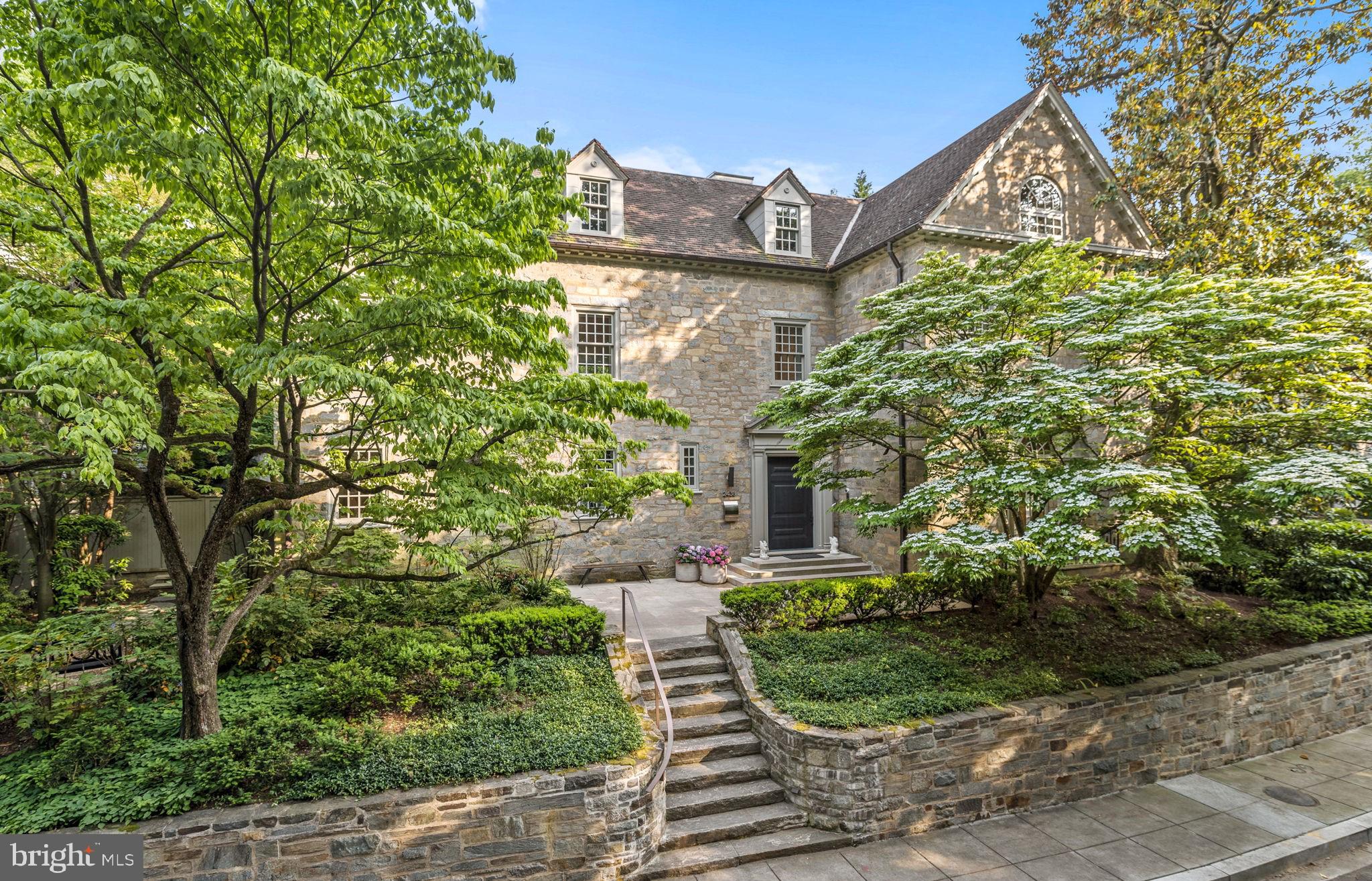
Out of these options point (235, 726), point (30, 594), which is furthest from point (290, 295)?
point (30, 594)

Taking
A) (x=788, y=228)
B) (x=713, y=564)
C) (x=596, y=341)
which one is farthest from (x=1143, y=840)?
(x=788, y=228)

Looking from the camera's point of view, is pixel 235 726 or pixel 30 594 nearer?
pixel 235 726

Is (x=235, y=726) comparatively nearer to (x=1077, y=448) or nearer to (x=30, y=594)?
(x=30, y=594)

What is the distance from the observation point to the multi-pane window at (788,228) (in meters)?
15.6

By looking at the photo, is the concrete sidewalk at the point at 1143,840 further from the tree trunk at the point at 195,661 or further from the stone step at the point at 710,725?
the tree trunk at the point at 195,661

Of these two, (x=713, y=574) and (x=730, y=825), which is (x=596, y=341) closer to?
(x=713, y=574)

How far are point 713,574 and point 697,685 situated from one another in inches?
227

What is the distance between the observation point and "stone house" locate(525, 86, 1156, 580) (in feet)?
44.5

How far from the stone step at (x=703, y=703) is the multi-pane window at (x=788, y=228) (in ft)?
37.5

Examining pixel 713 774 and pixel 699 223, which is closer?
pixel 713 774

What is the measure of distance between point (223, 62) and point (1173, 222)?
16122 millimetres

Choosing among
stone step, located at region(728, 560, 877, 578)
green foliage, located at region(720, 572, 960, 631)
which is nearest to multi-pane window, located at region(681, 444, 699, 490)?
stone step, located at region(728, 560, 877, 578)

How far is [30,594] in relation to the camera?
31.3 ft

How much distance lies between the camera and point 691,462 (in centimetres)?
1463
